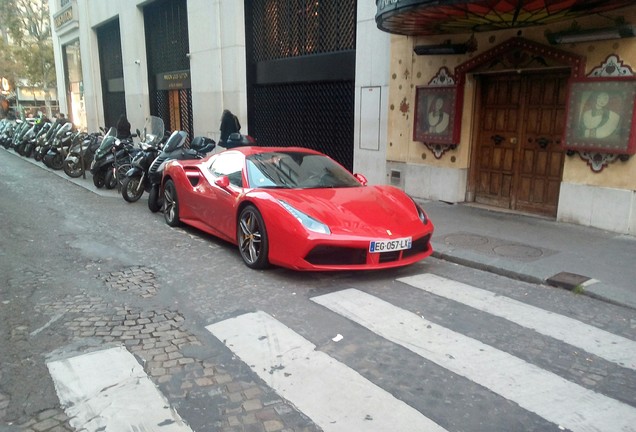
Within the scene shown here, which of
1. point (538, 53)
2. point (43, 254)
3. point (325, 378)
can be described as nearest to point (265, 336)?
point (325, 378)

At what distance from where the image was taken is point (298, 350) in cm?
384

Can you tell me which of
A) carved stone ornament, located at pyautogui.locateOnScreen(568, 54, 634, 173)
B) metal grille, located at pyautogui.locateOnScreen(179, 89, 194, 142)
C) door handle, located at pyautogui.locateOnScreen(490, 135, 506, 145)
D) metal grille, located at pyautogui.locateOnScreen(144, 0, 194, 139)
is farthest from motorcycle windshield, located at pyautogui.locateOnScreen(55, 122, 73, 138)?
carved stone ornament, located at pyautogui.locateOnScreen(568, 54, 634, 173)

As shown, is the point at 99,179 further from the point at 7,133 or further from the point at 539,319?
the point at 7,133

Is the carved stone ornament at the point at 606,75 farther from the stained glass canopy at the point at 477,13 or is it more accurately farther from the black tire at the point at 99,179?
the black tire at the point at 99,179

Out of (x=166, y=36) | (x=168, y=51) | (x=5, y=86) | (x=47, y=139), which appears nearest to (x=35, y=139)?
(x=47, y=139)

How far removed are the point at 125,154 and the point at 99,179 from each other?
915mm

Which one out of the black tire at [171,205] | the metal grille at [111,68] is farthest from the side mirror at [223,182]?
the metal grille at [111,68]

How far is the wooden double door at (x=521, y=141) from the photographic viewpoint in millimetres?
8547

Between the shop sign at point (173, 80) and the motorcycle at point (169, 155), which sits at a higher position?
the shop sign at point (173, 80)

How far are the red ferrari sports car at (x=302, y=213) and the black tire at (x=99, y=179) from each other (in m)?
5.68

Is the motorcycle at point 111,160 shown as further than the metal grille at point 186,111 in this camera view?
No

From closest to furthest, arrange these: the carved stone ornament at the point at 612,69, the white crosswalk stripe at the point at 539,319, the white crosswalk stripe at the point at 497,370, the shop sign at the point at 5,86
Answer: the white crosswalk stripe at the point at 497,370 < the white crosswalk stripe at the point at 539,319 < the carved stone ornament at the point at 612,69 < the shop sign at the point at 5,86

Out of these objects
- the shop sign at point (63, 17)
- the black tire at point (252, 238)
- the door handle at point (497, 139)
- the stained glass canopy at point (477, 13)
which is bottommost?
the black tire at point (252, 238)

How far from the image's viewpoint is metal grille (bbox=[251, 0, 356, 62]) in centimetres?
1224
